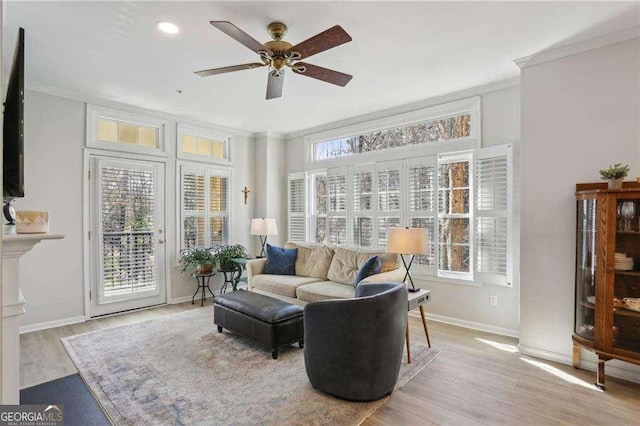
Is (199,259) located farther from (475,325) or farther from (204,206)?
(475,325)

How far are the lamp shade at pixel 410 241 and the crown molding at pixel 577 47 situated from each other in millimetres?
1891

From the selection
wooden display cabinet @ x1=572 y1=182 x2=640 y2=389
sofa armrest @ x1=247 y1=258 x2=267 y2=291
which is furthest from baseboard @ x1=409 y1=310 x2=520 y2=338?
sofa armrest @ x1=247 y1=258 x2=267 y2=291

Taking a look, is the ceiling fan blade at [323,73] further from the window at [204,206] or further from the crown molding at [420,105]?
the window at [204,206]

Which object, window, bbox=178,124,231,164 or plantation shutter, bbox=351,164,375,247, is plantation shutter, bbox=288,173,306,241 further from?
window, bbox=178,124,231,164

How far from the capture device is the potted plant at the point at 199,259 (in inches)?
199

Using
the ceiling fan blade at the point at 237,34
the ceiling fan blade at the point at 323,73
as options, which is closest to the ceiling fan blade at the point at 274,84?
the ceiling fan blade at the point at 323,73

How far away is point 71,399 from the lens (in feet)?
8.47

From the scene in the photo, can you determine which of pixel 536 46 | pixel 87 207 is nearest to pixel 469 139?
pixel 536 46

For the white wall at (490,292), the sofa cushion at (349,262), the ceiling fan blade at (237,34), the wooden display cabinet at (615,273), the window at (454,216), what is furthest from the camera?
the window at (454,216)

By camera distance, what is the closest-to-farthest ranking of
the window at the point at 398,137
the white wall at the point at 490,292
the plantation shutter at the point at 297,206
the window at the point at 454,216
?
the white wall at the point at 490,292, the window at the point at 454,216, the window at the point at 398,137, the plantation shutter at the point at 297,206

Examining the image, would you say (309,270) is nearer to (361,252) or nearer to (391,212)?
→ (361,252)

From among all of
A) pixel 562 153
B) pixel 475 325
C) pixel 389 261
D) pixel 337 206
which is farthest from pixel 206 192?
pixel 562 153

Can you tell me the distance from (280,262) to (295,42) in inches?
111

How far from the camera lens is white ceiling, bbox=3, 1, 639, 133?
8.43 feet
